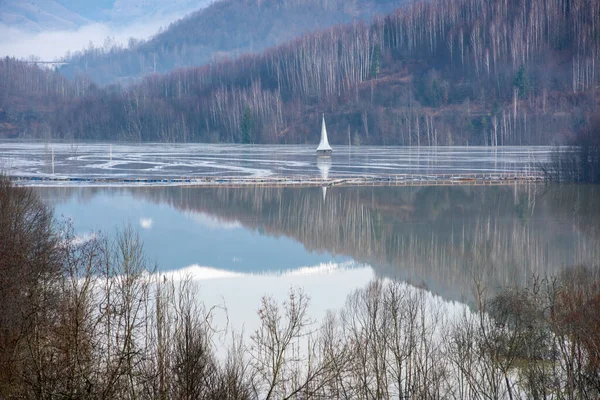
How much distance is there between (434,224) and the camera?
3120 cm

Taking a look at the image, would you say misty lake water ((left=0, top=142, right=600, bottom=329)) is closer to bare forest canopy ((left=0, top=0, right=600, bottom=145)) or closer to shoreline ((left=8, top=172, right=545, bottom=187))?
shoreline ((left=8, top=172, right=545, bottom=187))

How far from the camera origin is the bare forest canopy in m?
89.9

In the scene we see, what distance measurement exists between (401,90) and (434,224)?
232 feet

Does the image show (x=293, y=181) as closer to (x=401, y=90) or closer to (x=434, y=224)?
(x=434, y=224)

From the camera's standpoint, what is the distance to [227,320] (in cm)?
1711

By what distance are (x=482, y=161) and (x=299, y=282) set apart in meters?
43.1

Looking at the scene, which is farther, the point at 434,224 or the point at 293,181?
the point at 293,181

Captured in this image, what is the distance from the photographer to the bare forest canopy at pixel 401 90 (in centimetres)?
8994

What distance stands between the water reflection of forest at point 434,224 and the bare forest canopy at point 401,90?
4104 cm

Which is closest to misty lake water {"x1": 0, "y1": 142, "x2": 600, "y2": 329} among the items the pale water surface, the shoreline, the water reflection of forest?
the water reflection of forest

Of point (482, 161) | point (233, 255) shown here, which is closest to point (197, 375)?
point (233, 255)

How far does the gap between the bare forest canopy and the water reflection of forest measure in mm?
41039

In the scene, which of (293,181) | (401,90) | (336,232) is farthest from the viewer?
(401,90)

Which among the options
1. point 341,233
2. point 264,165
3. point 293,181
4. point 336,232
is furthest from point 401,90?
point 341,233
